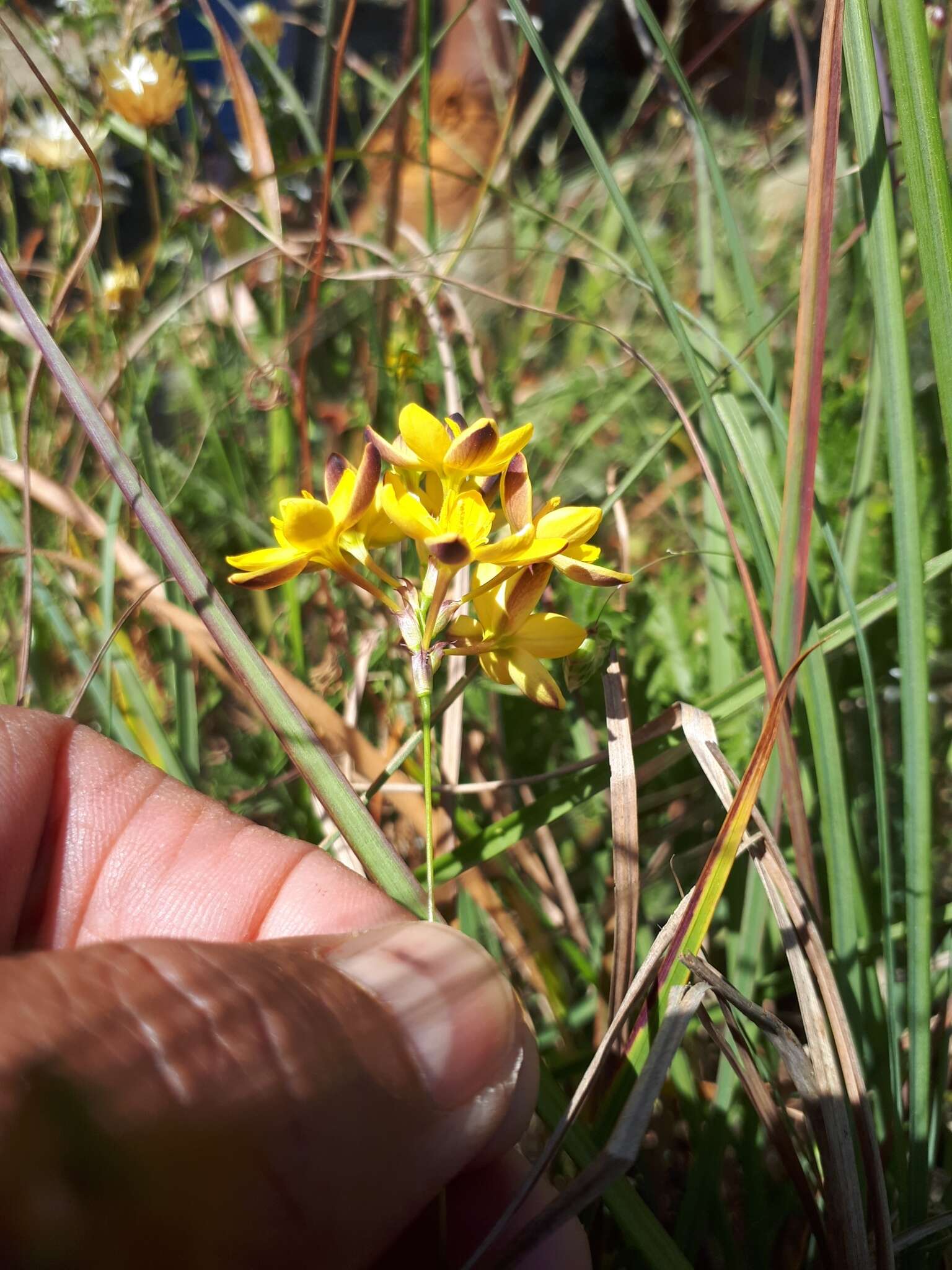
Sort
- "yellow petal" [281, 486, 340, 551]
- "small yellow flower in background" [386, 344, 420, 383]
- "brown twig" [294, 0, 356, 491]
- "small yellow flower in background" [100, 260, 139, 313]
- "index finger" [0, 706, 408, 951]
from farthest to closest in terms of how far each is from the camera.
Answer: "small yellow flower in background" [100, 260, 139, 313] < "small yellow flower in background" [386, 344, 420, 383] < "brown twig" [294, 0, 356, 491] < "index finger" [0, 706, 408, 951] < "yellow petal" [281, 486, 340, 551]

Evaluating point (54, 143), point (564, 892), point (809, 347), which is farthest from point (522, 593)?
point (54, 143)

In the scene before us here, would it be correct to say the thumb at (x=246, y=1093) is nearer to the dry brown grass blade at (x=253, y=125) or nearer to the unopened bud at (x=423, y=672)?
the unopened bud at (x=423, y=672)

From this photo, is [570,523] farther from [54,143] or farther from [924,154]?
[54,143]

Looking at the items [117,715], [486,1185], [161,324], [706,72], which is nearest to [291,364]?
[161,324]

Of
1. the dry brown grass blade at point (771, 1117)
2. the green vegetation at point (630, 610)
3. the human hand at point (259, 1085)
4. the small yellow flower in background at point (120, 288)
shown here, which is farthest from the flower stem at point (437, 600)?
the small yellow flower in background at point (120, 288)

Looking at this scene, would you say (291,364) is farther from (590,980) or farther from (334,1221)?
(334,1221)

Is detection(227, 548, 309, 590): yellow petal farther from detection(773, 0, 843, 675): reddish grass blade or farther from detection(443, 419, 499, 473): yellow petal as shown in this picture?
detection(773, 0, 843, 675): reddish grass blade

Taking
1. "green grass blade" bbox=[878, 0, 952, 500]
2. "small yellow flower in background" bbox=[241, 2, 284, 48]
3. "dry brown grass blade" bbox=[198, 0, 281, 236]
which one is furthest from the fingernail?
"small yellow flower in background" bbox=[241, 2, 284, 48]
